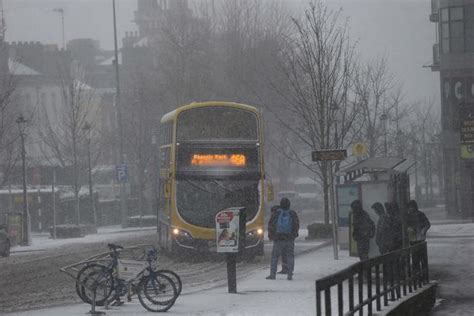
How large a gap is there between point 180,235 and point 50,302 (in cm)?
946

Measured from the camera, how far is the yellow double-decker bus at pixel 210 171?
30078mm

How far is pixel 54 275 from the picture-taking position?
2894 centimetres

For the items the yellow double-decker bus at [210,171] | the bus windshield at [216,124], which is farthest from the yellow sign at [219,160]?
the bus windshield at [216,124]

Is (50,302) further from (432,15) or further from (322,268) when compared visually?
(432,15)

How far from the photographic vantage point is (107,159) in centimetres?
9906

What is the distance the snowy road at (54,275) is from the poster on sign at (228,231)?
1487 millimetres

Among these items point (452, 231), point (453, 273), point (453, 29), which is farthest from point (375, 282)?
point (453, 29)

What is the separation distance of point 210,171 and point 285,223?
22.1ft

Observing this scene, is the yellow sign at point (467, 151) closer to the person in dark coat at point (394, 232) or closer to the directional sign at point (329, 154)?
the directional sign at point (329, 154)

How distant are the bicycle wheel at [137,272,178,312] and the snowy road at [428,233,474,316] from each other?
4.22 meters

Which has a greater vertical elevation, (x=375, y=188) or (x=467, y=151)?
(x=467, y=151)

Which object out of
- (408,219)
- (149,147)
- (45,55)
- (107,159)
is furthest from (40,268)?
(45,55)

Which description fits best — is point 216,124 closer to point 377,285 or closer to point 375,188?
point 375,188

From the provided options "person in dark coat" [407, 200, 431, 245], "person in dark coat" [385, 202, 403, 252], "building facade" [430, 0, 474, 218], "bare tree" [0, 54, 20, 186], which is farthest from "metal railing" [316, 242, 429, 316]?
"building facade" [430, 0, 474, 218]
